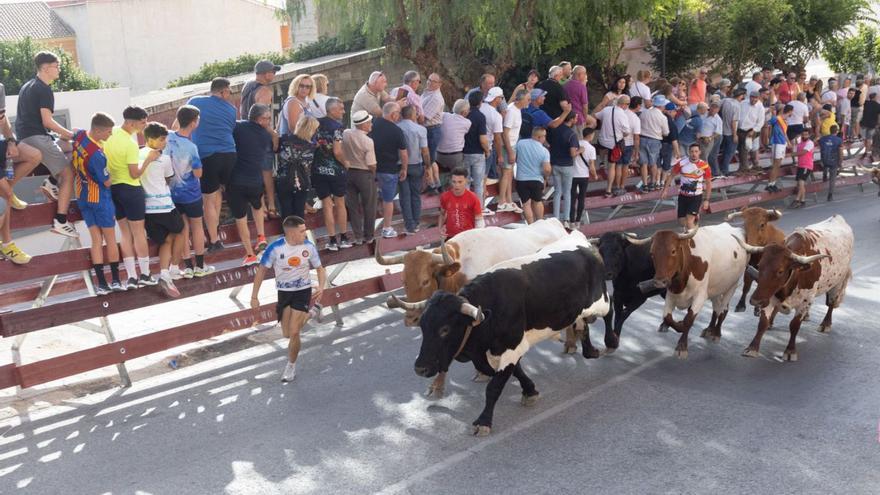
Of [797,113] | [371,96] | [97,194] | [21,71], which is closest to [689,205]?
[371,96]

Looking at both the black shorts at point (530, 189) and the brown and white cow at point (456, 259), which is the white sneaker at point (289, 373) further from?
the black shorts at point (530, 189)

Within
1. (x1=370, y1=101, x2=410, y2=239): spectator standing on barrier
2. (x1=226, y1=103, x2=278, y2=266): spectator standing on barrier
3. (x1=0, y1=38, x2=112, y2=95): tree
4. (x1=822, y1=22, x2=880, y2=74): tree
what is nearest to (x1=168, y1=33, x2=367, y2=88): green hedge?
(x1=0, y1=38, x2=112, y2=95): tree

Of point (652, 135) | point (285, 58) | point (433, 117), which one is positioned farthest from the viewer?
point (285, 58)

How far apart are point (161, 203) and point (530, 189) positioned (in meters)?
6.04

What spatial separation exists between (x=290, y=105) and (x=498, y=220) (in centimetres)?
419

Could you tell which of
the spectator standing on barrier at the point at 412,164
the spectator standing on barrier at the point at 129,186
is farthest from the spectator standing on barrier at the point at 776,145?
the spectator standing on barrier at the point at 129,186

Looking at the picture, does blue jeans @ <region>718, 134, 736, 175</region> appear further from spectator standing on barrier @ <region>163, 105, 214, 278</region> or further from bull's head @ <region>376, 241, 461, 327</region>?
spectator standing on barrier @ <region>163, 105, 214, 278</region>

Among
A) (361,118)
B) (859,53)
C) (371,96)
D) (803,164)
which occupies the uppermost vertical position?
(859,53)

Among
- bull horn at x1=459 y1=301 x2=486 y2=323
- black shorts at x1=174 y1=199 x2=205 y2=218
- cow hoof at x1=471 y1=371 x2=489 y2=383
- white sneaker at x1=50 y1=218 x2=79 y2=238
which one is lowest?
cow hoof at x1=471 y1=371 x2=489 y2=383

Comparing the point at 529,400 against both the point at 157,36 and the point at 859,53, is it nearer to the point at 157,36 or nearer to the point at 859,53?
the point at 859,53

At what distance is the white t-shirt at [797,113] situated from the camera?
785 inches

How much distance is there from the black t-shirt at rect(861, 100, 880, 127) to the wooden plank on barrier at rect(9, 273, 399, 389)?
17996mm

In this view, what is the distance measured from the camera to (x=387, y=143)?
36.9 ft

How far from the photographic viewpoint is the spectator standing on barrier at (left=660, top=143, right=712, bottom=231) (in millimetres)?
13633
